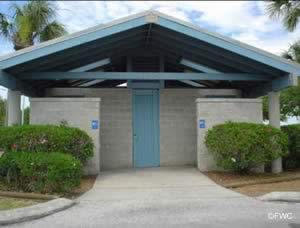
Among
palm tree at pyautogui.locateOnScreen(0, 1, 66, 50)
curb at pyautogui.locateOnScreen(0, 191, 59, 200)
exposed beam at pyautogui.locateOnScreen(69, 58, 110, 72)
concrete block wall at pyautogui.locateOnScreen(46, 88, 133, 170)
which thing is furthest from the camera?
palm tree at pyautogui.locateOnScreen(0, 1, 66, 50)

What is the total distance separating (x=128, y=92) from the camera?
521 inches

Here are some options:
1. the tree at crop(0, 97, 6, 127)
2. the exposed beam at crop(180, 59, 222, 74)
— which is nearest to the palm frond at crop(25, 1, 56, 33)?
the exposed beam at crop(180, 59, 222, 74)

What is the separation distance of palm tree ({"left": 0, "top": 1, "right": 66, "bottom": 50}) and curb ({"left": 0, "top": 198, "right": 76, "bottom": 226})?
10.5 m

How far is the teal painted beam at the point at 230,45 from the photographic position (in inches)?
414

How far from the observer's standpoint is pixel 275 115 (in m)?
12.3

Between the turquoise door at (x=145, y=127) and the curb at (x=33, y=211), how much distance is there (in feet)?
18.1

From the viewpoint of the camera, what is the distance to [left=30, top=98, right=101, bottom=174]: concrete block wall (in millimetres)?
11508

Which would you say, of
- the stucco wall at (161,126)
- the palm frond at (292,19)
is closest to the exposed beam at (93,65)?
the stucco wall at (161,126)

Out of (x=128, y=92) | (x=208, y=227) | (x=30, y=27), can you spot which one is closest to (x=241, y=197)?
(x=208, y=227)

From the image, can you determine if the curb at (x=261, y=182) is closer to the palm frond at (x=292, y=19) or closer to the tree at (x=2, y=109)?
the palm frond at (x=292, y=19)

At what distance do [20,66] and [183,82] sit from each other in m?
6.34

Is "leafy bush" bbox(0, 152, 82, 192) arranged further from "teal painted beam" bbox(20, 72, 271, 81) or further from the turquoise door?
the turquoise door

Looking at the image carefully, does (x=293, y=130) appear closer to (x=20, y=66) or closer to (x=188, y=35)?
(x=188, y=35)

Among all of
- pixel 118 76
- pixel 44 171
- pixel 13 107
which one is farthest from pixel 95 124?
pixel 44 171
